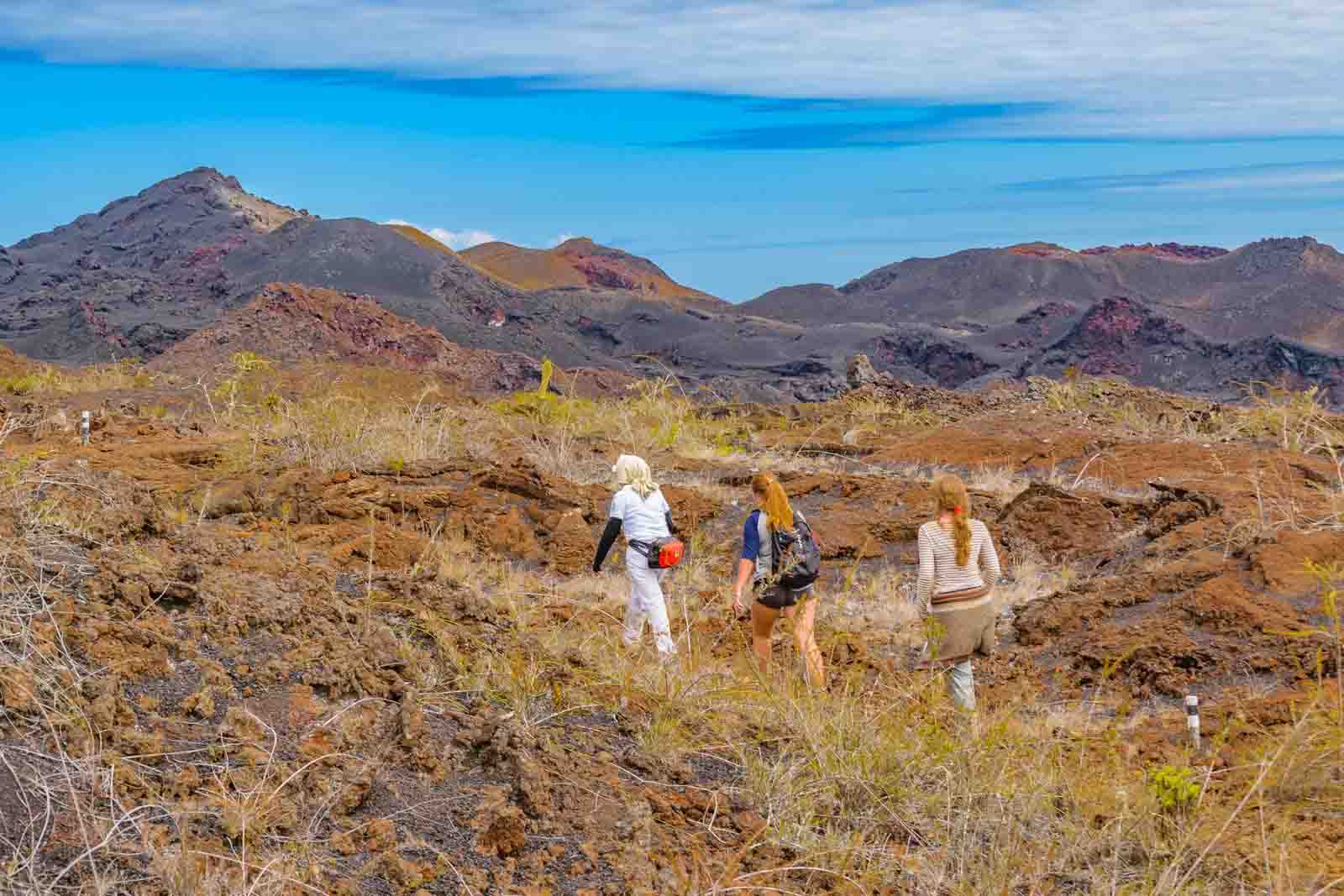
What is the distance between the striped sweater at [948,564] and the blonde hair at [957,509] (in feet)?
0.11

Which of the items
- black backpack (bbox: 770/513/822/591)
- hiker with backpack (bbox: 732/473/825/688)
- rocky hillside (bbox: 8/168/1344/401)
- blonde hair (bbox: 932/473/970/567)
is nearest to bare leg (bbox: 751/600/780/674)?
hiker with backpack (bbox: 732/473/825/688)

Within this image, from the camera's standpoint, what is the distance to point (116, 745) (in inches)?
157

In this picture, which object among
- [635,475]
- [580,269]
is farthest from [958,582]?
[580,269]

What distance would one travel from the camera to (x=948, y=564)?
22.3 ft

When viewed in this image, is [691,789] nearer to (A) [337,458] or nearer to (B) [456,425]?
(A) [337,458]

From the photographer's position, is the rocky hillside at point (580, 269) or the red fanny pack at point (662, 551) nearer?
the red fanny pack at point (662, 551)

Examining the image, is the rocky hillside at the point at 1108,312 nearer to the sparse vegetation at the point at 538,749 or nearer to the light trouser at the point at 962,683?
the light trouser at the point at 962,683

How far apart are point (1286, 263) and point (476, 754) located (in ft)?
225

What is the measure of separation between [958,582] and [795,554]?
961 mm

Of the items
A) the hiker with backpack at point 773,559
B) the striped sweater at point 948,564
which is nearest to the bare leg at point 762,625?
the hiker with backpack at point 773,559

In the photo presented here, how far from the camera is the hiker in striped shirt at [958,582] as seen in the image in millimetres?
6742

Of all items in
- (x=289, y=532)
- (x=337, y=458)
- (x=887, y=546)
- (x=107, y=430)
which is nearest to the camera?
(x=289, y=532)

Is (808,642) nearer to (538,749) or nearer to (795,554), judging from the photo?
(795,554)

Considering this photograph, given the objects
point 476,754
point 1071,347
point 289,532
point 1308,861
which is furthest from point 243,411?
point 1071,347
